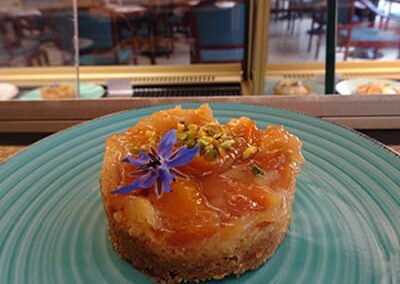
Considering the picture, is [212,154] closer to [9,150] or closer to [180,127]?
[180,127]

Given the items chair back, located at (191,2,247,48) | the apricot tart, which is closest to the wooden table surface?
the apricot tart

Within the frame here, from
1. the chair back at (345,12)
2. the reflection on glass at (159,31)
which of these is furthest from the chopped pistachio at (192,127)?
the chair back at (345,12)

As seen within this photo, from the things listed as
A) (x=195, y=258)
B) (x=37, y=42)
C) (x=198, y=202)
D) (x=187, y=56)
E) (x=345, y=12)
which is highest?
(x=345, y=12)

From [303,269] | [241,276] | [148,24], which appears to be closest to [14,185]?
[241,276]

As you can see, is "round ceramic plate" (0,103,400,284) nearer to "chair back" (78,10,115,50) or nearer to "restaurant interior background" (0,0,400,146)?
"restaurant interior background" (0,0,400,146)

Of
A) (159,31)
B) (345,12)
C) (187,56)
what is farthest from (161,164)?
(345,12)

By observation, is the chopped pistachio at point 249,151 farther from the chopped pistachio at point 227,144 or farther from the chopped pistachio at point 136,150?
the chopped pistachio at point 136,150

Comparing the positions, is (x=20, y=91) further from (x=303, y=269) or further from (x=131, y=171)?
(x=303, y=269)
